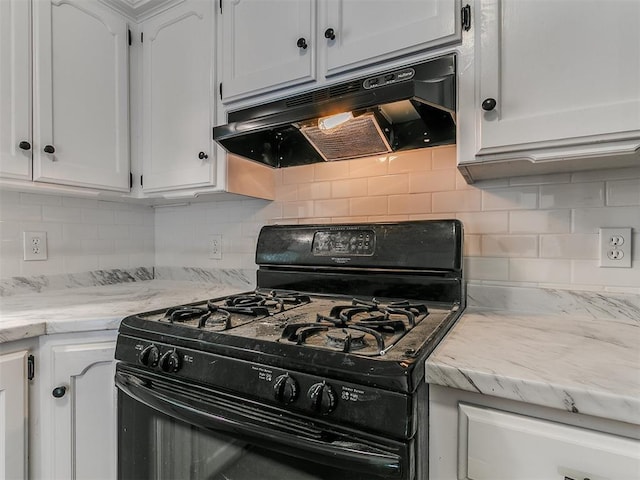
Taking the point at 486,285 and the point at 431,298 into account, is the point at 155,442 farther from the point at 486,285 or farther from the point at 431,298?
the point at 486,285

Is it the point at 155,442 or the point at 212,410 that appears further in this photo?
the point at 155,442

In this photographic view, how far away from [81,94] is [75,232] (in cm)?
63

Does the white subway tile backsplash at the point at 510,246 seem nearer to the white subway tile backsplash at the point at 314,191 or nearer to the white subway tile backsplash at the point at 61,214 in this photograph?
the white subway tile backsplash at the point at 314,191

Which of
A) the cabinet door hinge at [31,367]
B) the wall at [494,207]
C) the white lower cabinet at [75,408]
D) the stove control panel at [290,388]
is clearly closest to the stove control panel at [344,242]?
the wall at [494,207]

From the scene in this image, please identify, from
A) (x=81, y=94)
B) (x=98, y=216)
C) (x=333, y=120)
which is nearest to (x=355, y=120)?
(x=333, y=120)

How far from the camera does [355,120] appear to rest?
3.75 feet

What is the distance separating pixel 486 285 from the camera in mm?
1199

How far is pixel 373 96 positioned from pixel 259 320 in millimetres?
674

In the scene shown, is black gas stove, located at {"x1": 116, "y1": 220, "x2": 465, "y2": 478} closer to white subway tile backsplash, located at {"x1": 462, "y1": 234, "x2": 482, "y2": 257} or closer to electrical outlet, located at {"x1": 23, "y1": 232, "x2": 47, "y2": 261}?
white subway tile backsplash, located at {"x1": 462, "y1": 234, "x2": 482, "y2": 257}

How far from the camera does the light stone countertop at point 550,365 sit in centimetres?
56

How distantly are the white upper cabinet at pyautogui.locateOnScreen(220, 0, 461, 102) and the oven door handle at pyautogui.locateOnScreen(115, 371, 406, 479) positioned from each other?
100cm

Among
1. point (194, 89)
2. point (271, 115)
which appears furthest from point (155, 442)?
point (194, 89)

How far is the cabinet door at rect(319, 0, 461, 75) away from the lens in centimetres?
96

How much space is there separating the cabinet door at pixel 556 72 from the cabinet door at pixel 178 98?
1.01 metres
